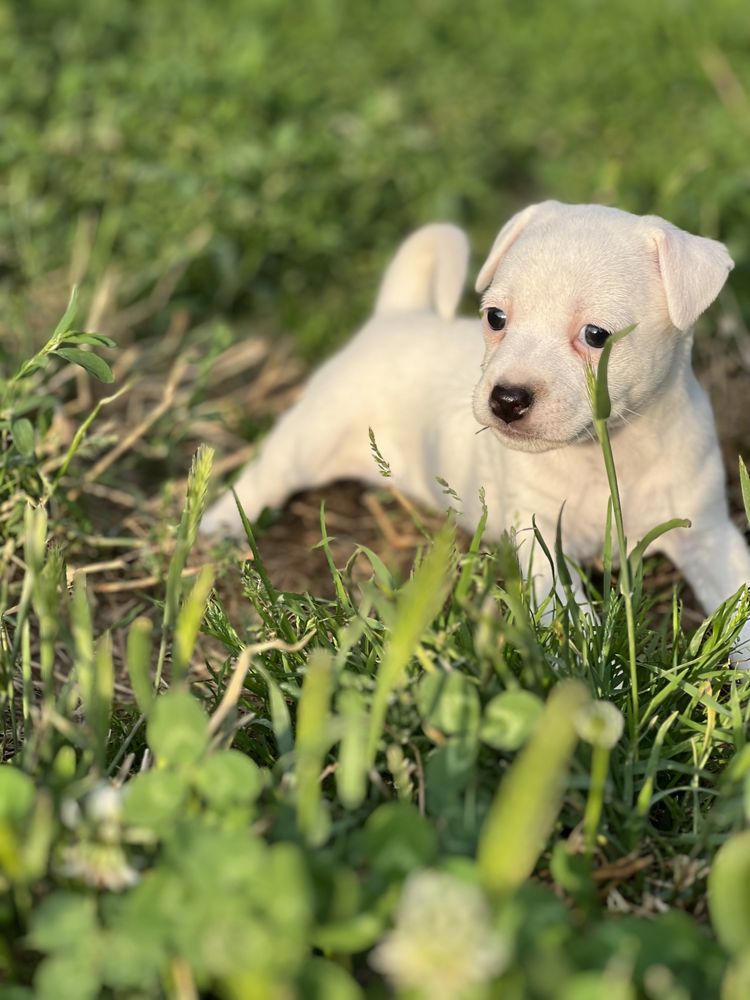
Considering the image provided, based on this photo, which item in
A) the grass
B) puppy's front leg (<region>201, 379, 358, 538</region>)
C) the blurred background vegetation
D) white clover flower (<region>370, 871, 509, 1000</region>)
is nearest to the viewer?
white clover flower (<region>370, 871, 509, 1000</region>)

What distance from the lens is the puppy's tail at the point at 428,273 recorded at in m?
3.87

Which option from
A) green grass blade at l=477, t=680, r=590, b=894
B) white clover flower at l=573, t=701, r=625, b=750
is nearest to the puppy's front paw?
white clover flower at l=573, t=701, r=625, b=750

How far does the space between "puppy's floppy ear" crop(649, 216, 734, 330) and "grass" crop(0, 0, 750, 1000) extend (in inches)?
23.9

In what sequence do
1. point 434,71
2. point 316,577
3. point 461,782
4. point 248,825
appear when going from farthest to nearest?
1. point 434,71
2. point 316,577
3. point 461,782
4. point 248,825

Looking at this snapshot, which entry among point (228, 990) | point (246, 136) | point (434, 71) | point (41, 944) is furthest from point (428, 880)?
point (434, 71)

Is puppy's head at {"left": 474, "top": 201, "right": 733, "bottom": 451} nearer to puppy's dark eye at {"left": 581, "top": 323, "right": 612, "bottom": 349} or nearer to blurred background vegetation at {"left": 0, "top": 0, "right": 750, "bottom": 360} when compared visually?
puppy's dark eye at {"left": 581, "top": 323, "right": 612, "bottom": 349}

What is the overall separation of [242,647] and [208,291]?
304cm

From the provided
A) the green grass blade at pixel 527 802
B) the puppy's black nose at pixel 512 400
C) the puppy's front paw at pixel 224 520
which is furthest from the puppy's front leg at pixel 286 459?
the green grass blade at pixel 527 802

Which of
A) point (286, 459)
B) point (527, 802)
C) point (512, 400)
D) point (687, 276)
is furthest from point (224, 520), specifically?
point (527, 802)

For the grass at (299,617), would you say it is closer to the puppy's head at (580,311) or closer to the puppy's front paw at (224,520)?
the puppy's front paw at (224,520)

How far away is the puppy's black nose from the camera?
110 inches

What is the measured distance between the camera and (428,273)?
14.0 ft

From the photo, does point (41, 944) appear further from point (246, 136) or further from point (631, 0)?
point (631, 0)

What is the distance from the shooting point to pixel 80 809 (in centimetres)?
205
